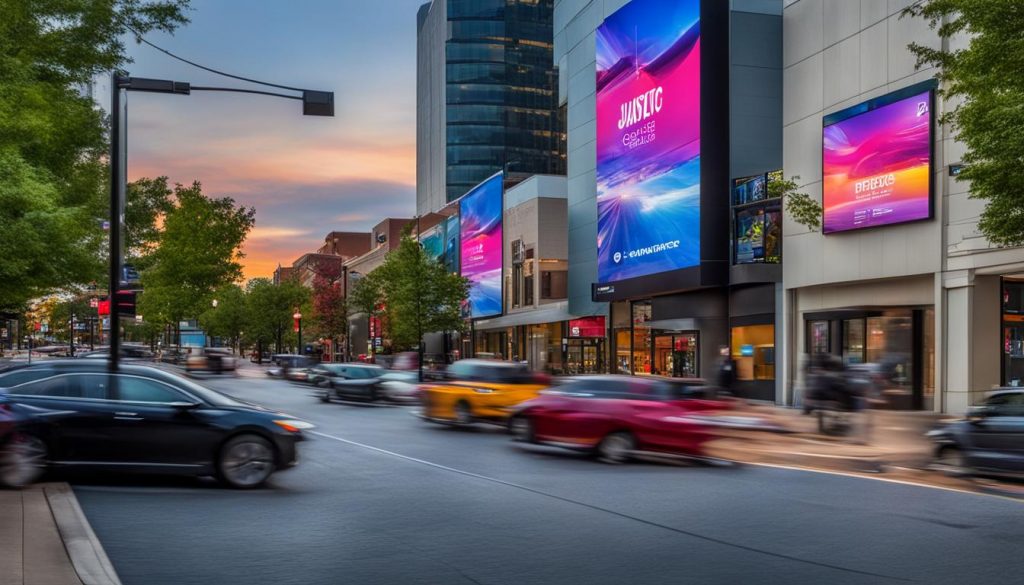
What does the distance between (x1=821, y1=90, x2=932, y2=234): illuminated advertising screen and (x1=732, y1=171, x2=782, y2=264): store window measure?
10.3 ft

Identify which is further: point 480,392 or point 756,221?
point 756,221

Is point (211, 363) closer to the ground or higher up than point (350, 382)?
closer to the ground

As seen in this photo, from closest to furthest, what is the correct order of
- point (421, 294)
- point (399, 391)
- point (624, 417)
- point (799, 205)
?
1. point (624, 417)
2. point (399, 391)
3. point (799, 205)
4. point (421, 294)

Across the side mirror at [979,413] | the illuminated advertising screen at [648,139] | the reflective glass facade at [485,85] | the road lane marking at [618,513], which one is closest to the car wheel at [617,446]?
the road lane marking at [618,513]

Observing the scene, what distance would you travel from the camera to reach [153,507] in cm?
1157

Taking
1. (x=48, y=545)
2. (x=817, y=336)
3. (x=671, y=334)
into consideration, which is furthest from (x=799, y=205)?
(x=48, y=545)

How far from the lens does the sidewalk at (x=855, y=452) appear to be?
1573 centimetres

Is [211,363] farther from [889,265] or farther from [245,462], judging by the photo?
[245,462]

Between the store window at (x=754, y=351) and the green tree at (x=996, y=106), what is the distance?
18793 mm

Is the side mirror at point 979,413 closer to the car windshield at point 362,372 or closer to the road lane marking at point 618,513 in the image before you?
the road lane marking at point 618,513

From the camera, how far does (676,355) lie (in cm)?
4688

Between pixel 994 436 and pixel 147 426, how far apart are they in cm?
Result: 1213

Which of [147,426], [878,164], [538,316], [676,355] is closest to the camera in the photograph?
[147,426]

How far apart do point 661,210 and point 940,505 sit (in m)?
31.9
